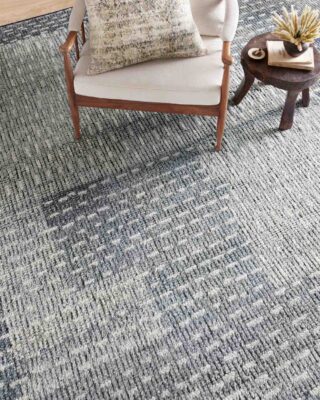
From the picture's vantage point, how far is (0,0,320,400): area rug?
66.5 inches

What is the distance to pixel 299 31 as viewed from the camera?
6.50ft

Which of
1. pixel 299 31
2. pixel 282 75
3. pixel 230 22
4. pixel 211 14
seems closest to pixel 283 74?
pixel 282 75

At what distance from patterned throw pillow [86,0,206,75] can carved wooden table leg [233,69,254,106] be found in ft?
1.01

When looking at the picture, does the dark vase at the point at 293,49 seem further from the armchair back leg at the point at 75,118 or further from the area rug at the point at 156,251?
the armchair back leg at the point at 75,118

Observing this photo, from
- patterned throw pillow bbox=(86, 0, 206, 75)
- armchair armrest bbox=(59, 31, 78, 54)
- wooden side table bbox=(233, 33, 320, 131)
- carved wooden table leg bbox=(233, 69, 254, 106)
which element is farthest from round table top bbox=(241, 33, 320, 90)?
armchair armrest bbox=(59, 31, 78, 54)

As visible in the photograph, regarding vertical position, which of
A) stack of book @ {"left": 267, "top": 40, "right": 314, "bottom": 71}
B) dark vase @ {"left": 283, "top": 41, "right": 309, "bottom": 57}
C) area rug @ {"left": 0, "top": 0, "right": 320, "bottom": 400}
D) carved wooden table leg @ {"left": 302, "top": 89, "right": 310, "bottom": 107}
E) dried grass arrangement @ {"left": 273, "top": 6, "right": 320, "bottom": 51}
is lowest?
area rug @ {"left": 0, "top": 0, "right": 320, "bottom": 400}

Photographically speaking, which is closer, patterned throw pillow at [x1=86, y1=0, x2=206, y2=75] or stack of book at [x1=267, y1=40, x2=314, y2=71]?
→ patterned throw pillow at [x1=86, y1=0, x2=206, y2=75]

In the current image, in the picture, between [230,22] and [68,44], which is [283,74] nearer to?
[230,22]

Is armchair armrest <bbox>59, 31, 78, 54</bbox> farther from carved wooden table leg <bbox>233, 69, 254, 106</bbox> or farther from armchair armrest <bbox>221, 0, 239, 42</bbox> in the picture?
carved wooden table leg <bbox>233, 69, 254, 106</bbox>

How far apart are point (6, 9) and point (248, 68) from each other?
151cm

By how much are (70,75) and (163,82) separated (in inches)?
13.9

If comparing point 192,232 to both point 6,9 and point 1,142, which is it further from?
point 6,9

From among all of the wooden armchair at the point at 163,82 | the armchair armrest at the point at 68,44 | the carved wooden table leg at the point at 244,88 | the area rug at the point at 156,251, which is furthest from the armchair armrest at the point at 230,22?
the armchair armrest at the point at 68,44

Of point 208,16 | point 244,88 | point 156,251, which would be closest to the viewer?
point 156,251
